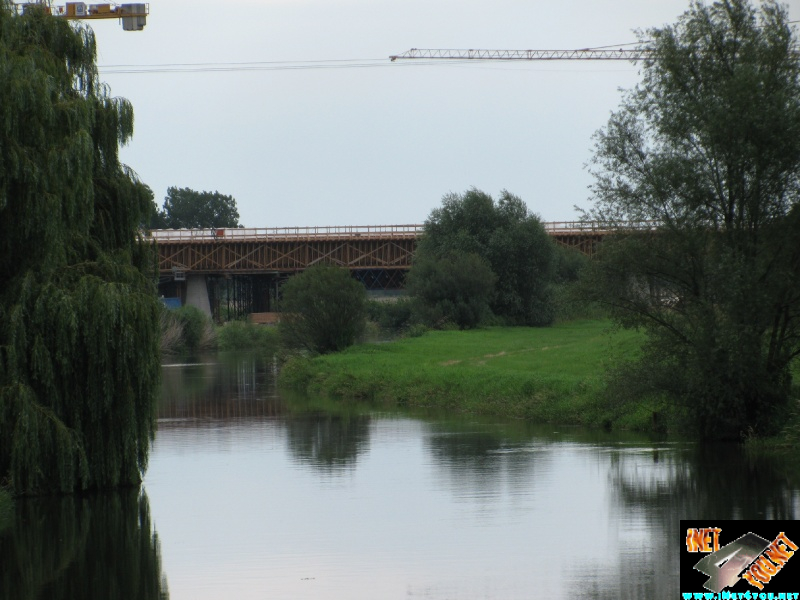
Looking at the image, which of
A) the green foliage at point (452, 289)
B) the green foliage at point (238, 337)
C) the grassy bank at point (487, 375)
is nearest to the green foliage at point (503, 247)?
the green foliage at point (452, 289)

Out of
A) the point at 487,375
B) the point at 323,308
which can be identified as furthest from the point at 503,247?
the point at 487,375

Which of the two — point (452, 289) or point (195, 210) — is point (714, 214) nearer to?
point (452, 289)

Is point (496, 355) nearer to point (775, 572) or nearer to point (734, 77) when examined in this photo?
point (734, 77)

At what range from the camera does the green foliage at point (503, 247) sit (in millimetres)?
67312

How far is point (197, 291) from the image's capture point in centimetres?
8456

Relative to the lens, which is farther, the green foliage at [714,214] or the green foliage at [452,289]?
the green foliage at [452,289]

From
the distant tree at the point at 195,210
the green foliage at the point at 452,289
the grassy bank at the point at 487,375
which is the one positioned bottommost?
the grassy bank at the point at 487,375

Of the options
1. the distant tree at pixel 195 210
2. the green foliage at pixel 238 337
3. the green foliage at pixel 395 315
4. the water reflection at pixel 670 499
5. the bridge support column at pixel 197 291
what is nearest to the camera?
the water reflection at pixel 670 499

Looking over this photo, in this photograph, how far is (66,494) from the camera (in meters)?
19.6

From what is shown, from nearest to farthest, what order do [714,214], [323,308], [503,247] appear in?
[714,214]
[323,308]
[503,247]

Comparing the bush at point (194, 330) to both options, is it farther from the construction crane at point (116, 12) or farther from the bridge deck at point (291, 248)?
the construction crane at point (116, 12)

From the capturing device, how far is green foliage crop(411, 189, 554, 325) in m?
67.3

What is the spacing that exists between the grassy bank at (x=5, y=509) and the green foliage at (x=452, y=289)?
145 ft

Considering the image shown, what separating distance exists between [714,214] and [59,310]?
1435 centimetres
